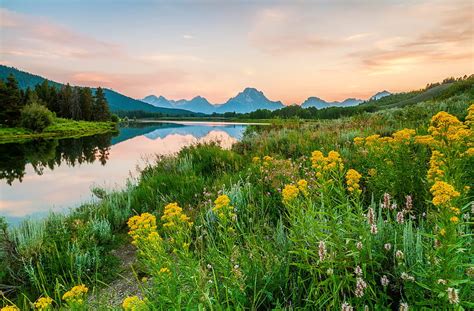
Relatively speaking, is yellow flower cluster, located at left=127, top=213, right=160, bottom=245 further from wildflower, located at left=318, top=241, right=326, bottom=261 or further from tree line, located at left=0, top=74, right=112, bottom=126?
tree line, located at left=0, top=74, right=112, bottom=126

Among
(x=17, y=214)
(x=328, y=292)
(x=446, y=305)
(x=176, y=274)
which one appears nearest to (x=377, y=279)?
(x=328, y=292)

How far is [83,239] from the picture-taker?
550cm

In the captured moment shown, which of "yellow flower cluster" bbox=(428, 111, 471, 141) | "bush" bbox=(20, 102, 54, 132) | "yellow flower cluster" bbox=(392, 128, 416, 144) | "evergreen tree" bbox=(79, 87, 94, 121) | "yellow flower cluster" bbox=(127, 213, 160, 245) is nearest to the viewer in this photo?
"yellow flower cluster" bbox=(127, 213, 160, 245)

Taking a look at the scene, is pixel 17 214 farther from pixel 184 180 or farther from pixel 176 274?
pixel 176 274

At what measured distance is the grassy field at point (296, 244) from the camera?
6.87ft

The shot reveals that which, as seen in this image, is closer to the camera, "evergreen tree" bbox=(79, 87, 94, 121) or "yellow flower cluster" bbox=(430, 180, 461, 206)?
"yellow flower cluster" bbox=(430, 180, 461, 206)

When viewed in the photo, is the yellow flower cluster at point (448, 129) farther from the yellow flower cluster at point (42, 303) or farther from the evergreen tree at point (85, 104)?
the evergreen tree at point (85, 104)

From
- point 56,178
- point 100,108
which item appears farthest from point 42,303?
point 100,108

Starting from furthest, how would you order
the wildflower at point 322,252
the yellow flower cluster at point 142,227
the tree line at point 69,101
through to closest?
the tree line at point 69,101, the yellow flower cluster at point 142,227, the wildflower at point 322,252

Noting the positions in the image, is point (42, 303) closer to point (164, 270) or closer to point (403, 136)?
point (164, 270)

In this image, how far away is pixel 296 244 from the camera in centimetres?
305

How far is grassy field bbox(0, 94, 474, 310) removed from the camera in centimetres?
209

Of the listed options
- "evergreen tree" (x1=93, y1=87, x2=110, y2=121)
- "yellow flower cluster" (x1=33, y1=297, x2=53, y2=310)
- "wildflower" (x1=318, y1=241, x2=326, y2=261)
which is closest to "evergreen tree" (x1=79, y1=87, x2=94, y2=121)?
"evergreen tree" (x1=93, y1=87, x2=110, y2=121)

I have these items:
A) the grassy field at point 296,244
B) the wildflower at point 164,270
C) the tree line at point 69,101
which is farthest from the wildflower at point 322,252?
the tree line at point 69,101
